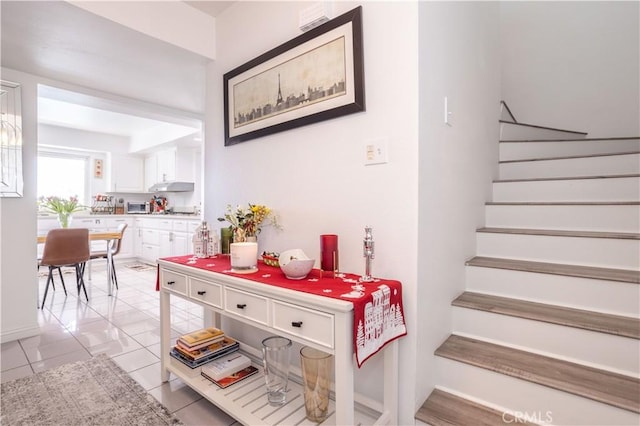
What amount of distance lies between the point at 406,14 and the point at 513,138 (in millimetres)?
2071

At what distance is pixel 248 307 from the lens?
4.89 feet

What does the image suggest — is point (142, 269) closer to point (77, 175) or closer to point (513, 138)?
point (77, 175)

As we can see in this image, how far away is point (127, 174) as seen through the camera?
681cm

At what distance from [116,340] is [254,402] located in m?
1.73

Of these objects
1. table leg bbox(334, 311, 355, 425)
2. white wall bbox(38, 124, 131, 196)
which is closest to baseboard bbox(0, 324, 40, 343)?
table leg bbox(334, 311, 355, 425)

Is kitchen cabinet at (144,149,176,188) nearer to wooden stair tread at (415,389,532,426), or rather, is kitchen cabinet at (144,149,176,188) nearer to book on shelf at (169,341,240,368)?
book on shelf at (169,341,240,368)

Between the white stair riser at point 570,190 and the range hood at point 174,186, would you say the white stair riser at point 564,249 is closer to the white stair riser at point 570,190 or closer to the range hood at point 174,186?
the white stair riser at point 570,190

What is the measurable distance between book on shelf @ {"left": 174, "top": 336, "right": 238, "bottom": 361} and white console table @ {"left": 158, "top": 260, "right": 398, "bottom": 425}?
3.3 inches

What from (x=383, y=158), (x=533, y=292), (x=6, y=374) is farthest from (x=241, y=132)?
(x=6, y=374)

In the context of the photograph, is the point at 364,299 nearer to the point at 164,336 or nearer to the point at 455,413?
the point at 455,413

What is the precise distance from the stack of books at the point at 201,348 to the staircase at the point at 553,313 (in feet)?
3.98

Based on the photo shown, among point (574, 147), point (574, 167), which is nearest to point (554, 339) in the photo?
point (574, 167)

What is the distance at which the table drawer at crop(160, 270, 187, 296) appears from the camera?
1.87 metres

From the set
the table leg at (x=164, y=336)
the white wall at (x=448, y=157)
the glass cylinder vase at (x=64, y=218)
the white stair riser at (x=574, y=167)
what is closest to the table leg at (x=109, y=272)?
the glass cylinder vase at (x=64, y=218)
